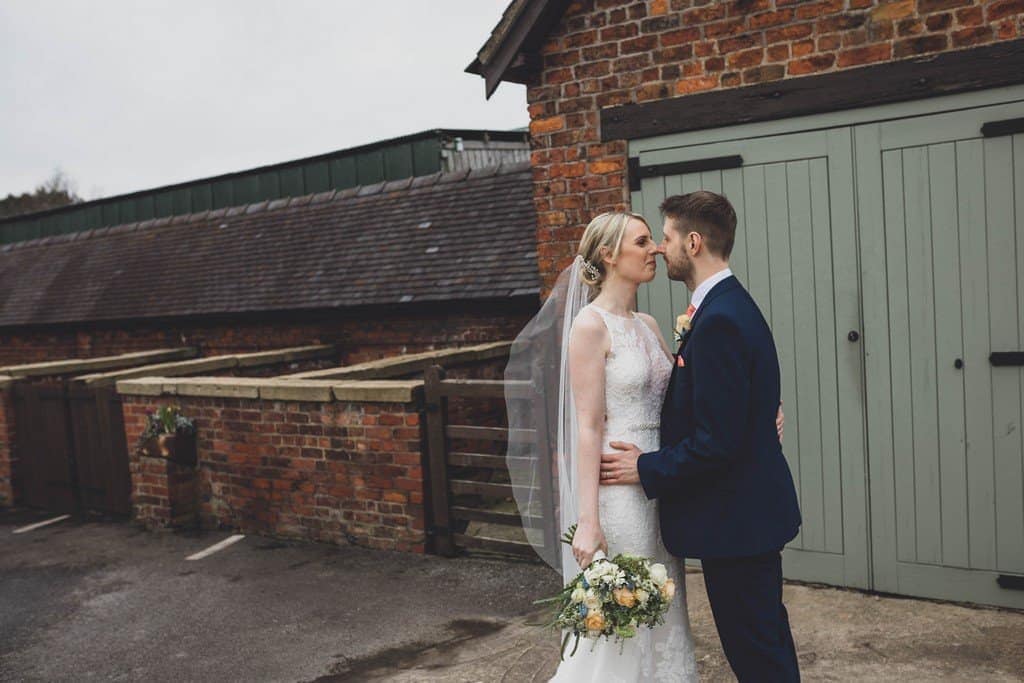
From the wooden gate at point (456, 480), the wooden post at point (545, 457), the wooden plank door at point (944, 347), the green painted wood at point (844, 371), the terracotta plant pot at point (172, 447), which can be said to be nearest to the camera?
the wooden post at point (545, 457)

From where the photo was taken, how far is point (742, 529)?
284 centimetres

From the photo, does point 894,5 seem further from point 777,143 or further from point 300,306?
point 300,306

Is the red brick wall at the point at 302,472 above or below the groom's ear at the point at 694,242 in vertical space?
below

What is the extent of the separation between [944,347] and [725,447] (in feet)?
8.73

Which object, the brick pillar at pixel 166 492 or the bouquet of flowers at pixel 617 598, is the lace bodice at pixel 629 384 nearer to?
the bouquet of flowers at pixel 617 598

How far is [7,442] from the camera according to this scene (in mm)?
10070

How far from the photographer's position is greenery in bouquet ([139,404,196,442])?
792cm

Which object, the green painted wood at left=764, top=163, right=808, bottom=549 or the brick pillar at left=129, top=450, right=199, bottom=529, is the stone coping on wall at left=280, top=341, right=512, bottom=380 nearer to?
the brick pillar at left=129, top=450, right=199, bottom=529

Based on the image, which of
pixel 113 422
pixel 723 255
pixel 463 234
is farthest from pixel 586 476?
pixel 463 234

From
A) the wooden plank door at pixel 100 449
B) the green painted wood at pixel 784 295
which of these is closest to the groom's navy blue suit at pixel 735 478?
the green painted wood at pixel 784 295

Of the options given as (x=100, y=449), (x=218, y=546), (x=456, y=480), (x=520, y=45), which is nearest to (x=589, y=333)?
(x=520, y=45)

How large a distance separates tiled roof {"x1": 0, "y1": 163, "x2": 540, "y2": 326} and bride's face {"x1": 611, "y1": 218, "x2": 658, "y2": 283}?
643 centimetres

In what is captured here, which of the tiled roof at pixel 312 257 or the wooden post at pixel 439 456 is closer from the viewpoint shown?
the wooden post at pixel 439 456

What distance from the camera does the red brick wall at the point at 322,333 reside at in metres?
10.6
